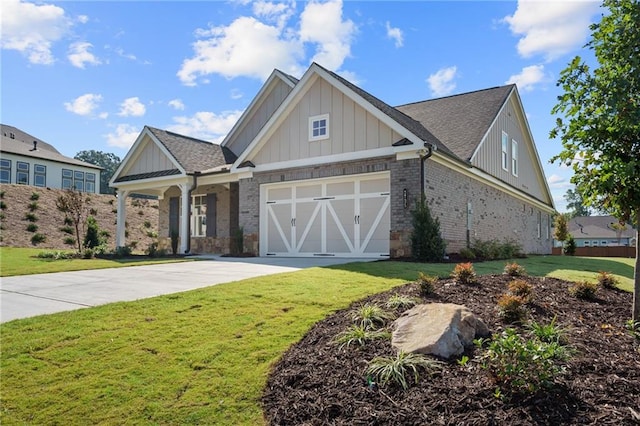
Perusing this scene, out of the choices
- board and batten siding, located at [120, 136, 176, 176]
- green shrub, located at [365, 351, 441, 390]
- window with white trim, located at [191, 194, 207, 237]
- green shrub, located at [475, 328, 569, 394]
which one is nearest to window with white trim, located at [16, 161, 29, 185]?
board and batten siding, located at [120, 136, 176, 176]

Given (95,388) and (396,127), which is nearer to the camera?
(95,388)

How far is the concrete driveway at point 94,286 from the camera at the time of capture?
6.53 m

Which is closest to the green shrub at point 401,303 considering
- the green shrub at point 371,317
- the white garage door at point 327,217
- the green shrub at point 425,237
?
the green shrub at point 371,317

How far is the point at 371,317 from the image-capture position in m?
4.70

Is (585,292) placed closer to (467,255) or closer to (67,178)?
(467,255)

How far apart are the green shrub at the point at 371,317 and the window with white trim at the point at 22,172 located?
38.0 meters

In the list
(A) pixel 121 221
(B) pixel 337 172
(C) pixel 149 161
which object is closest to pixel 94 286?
(B) pixel 337 172

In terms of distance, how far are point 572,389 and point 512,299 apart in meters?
1.42

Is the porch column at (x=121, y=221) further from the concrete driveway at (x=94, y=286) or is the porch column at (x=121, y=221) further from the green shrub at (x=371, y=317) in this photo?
the green shrub at (x=371, y=317)

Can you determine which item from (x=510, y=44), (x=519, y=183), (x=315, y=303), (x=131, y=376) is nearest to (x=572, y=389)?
(x=315, y=303)

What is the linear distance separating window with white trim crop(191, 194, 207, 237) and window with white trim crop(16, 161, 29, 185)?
23472 millimetres

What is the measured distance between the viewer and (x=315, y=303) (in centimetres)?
571

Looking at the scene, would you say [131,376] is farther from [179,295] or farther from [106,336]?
[179,295]

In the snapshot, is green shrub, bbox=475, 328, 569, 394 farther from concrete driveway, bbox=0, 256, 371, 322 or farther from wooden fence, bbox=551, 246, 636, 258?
wooden fence, bbox=551, 246, 636, 258
